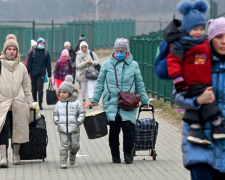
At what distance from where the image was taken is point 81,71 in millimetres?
19672

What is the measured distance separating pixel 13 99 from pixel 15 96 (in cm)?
5

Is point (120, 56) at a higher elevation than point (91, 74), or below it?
higher

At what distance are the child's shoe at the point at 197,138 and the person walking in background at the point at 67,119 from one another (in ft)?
16.2

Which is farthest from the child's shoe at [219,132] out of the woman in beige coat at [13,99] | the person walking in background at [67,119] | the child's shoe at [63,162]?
the woman in beige coat at [13,99]

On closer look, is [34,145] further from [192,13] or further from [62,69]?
[62,69]

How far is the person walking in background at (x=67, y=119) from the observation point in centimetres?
1054

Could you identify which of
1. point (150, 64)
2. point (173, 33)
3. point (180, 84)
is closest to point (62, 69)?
point (150, 64)

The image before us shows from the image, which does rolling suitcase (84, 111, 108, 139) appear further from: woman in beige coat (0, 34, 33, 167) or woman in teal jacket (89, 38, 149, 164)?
woman in beige coat (0, 34, 33, 167)

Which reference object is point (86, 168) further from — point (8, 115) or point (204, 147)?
point (204, 147)

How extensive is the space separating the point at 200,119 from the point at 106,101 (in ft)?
17.4

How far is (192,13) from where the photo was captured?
5754 millimetres

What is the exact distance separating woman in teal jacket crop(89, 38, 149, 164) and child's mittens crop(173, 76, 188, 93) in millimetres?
5103

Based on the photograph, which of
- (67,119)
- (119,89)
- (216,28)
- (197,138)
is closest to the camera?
(197,138)

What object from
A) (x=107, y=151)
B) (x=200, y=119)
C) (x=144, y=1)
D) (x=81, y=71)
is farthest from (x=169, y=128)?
(x=144, y=1)
